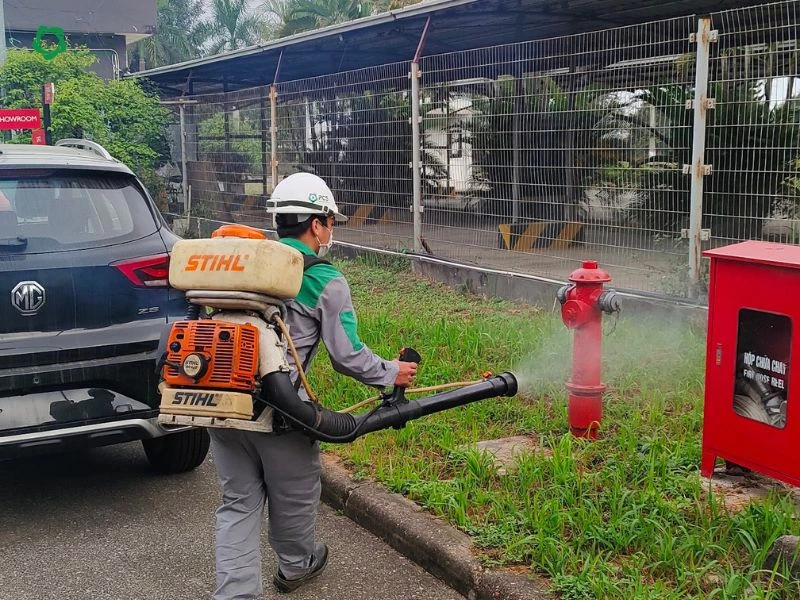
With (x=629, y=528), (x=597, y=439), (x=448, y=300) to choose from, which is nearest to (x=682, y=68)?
(x=448, y=300)

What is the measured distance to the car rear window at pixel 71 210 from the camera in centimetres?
431

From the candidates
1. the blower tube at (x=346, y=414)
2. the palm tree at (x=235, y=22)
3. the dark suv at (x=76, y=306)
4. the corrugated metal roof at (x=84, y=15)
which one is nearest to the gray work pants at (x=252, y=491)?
the blower tube at (x=346, y=414)

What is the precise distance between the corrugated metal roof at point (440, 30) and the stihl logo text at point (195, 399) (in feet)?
24.2

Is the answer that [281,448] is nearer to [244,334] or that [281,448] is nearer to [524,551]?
[244,334]

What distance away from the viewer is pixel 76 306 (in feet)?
13.9

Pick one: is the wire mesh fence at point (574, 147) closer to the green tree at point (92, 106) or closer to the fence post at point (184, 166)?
the fence post at point (184, 166)

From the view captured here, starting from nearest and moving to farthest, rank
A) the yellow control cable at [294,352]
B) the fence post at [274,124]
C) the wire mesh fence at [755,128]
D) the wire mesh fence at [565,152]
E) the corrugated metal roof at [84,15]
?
the yellow control cable at [294,352] < the wire mesh fence at [755,128] < the wire mesh fence at [565,152] < the fence post at [274,124] < the corrugated metal roof at [84,15]

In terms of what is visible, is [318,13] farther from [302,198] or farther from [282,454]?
[282,454]

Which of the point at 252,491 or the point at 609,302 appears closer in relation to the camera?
the point at 252,491

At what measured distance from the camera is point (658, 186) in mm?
7438

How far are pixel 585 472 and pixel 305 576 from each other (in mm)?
1469

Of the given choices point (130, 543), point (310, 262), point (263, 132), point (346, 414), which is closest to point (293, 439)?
point (346, 414)

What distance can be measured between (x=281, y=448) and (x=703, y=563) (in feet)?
5.39

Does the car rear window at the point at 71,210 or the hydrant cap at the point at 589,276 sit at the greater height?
the car rear window at the point at 71,210
